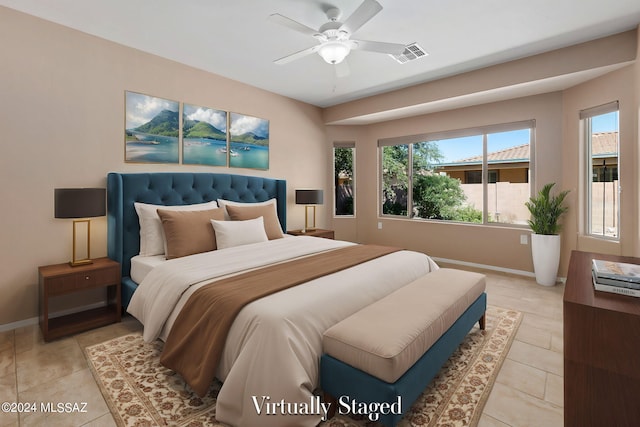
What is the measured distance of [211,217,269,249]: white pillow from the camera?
3141 mm

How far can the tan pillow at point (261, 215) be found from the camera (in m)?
3.59

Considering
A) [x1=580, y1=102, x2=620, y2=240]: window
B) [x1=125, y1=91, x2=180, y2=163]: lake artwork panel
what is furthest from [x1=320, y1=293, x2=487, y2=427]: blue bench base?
[x1=580, y1=102, x2=620, y2=240]: window

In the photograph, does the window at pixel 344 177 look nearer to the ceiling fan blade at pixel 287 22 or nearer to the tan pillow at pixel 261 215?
the tan pillow at pixel 261 215

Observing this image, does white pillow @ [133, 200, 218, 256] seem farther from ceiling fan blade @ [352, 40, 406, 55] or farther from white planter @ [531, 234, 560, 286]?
white planter @ [531, 234, 560, 286]

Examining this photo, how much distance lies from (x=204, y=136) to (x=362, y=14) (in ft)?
8.12

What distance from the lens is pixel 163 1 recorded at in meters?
2.45

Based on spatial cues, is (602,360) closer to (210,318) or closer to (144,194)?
(210,318)

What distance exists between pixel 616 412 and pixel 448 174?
4296 mm

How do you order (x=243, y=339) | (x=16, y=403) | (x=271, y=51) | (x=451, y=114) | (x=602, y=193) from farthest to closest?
(x=451, y=114) < (x=602, y=193) < (x=271, y=51) < (x=16, y=403) < (x=243, y=339)

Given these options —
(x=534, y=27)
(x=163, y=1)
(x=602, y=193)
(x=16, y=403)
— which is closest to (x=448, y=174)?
(x=602, y=193)

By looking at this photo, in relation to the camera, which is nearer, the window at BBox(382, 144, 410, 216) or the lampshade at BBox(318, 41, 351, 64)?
the lampshade at BBox(318, 41, 351, 64)

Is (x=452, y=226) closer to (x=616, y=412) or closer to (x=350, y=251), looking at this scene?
(x=350, y=251)

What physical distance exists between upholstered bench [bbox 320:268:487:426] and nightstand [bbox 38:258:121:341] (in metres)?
2.21

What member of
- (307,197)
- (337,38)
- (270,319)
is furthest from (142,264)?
(337,38)
